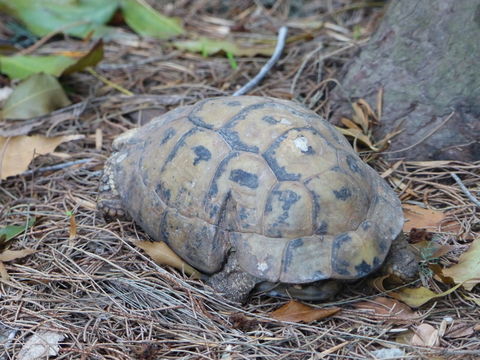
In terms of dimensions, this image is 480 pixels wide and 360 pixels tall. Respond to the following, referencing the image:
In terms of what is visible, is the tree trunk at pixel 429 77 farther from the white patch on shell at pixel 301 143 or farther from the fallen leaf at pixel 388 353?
the fallen leaf at pixel 388 353

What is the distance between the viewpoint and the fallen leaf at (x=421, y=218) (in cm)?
279

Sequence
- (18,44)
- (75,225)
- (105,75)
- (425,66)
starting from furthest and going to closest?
(18,44) < (105,75) < (425,66) < (75,225)

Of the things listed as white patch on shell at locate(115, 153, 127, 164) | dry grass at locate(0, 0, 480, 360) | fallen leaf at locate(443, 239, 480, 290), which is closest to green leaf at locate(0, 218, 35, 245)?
dry grass at locate(0, 0, 480, 360)

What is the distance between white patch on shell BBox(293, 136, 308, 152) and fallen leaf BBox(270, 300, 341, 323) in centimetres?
68

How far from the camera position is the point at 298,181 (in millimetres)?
2414

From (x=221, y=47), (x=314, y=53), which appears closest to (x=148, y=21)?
(x=221, y=47)

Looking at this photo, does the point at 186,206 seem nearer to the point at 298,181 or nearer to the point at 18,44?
the point at 298,181

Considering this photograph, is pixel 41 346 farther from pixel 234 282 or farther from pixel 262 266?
pixel 262 266

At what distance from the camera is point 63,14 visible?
4684mm

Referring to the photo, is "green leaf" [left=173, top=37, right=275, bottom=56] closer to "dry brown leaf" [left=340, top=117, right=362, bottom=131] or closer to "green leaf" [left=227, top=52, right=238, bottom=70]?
"green leaf" [left=227, top=52, right=238, bottom=70]

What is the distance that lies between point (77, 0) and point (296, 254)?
3363mm

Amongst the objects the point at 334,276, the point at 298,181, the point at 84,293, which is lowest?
the point at 84,293

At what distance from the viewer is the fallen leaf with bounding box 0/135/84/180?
3289mm

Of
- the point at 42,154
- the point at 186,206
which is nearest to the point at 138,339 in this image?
the point at 186,206
